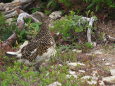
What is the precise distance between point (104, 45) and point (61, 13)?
315 centimetres

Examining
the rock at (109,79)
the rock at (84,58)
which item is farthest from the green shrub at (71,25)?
the rock at (109,79)

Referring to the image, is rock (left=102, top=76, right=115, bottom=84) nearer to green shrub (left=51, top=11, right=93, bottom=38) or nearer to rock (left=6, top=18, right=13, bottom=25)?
green shrub (left=51, top=11, right=93, bottom=38)

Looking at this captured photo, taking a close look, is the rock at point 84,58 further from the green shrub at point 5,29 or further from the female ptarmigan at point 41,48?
the green shrub at point 5,29

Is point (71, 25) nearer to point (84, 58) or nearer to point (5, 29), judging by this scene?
point (84, 58)

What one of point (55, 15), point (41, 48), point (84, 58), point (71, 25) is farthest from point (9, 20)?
point (41, 48)

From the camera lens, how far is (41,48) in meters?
8.53

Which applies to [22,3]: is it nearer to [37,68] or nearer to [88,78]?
[37,68]

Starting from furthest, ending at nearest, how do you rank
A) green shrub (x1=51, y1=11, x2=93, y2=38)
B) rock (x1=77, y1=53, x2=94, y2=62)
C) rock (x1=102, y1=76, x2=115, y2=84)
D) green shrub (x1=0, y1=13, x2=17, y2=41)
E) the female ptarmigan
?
green shrub (x1=0, y1=13, x2=17, y2=41), green shrub (x1=51, y1=11, x2=93, y2=38), rock (x1=77, y1=53, x2=94, y2=62), the female ptarmigan, rock (x1=102, y1=76, x2=115, y2=84)

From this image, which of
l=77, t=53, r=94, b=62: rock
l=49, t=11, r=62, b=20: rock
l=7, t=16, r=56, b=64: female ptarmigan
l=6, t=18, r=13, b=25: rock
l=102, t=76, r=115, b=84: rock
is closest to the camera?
l=102, t=76, r=115, b=84: rock

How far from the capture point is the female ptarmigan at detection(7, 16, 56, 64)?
335 inches

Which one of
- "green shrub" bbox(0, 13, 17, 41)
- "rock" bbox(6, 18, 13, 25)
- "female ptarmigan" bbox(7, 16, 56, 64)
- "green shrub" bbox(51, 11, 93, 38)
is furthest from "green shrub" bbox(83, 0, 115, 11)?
"female ptarmigan" bbox(7, 16, 56, 64)

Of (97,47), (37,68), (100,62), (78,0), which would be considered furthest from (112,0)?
(37,68)

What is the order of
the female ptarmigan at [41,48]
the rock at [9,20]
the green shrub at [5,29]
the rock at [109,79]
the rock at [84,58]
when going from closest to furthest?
the rock at [109,79] < the female ptarmigan at [41,48] < the rock at [84,58] < the green shrub at [5,29] < the rock at [9,20]

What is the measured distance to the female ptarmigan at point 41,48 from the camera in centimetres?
852
